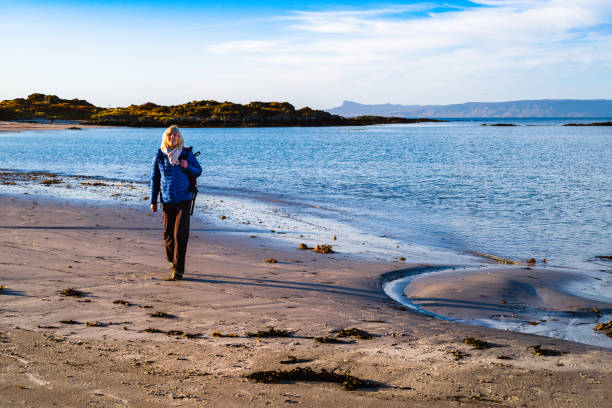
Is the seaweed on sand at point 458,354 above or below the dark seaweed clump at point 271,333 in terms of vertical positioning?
below

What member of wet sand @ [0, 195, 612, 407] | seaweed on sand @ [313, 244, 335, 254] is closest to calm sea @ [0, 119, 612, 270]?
seaweed on sand @ [313, 244, 335, 254]

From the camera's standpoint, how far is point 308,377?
462 centimetres

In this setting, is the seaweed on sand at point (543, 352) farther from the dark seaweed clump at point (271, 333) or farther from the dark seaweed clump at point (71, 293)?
the dark seaweed clump at point (71, 293)

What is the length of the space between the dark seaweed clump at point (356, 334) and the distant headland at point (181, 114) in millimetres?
122990

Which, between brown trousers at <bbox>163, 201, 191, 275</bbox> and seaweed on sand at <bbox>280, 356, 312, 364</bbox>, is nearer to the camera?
seaweed on sand at <bbox>280, 356, 312, 364</bbox>

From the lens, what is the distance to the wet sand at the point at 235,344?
430cm

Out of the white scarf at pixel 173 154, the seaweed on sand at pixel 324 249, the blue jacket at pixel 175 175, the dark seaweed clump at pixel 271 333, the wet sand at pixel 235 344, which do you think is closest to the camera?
the wet sand at pixel 235 344

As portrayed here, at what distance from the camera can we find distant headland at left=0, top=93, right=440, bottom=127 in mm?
125438

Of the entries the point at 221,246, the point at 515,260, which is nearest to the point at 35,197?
the point at 221,246

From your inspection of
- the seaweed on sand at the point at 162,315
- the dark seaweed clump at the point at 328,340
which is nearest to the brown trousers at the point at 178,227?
the seaweed on sand at the point at 162,315

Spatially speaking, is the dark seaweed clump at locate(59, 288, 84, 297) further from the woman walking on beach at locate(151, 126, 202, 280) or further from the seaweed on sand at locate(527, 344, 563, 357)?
the seaweed on sand at locate(527, 344, 563, 357)

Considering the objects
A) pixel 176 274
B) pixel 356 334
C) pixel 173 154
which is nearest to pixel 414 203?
pixel 176 274

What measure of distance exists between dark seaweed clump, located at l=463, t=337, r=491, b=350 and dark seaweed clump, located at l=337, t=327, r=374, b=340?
1.09 meters

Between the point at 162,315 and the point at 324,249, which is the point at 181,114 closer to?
the point at 324,249
